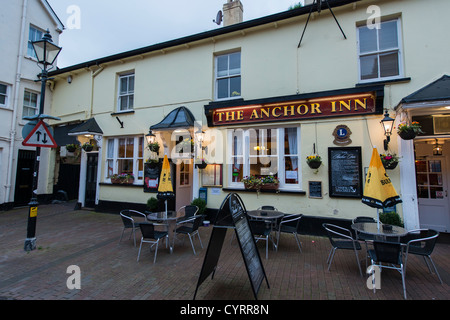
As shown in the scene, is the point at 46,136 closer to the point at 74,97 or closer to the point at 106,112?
the point at 106,112

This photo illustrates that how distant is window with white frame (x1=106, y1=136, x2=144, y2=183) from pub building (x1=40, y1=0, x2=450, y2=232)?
51 mm

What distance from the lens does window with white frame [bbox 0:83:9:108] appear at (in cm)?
1035

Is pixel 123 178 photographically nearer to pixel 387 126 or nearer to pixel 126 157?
pixel 126 157

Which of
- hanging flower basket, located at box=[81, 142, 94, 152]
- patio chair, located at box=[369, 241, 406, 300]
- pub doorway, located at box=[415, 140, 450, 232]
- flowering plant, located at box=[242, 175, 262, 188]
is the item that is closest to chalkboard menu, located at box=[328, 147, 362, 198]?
flowering plant, located at box=[242, 175, 262, 188]

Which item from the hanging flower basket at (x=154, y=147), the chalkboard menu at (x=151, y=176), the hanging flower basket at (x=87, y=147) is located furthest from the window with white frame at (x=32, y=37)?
the chalkboard menu at (x=151, y=176)

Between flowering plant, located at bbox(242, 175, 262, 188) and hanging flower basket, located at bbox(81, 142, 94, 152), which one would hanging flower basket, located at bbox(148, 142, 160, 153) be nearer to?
hanging flower basket, located at bbox(81, 142, 94, 152)

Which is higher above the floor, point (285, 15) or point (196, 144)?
point (285, 15)

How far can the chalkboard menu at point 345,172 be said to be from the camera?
6.30m

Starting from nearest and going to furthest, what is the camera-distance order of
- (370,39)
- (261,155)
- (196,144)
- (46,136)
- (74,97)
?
(46,136)
(370,39)
(261,155)
(196,144)
(74,97)

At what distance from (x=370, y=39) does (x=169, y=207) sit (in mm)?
8440

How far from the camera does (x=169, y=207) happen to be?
29.2 ft
